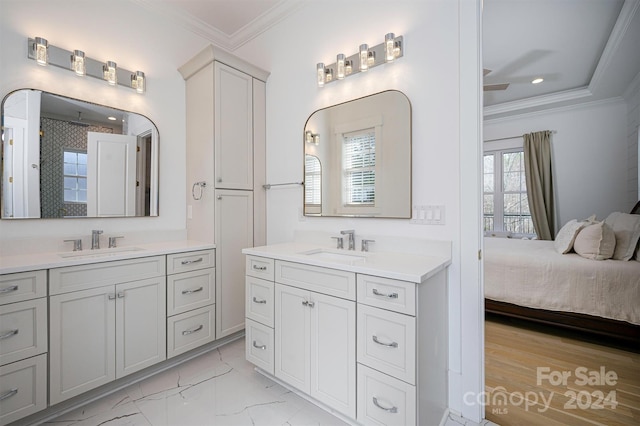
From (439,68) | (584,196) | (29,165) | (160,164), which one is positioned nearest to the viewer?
(439,68)

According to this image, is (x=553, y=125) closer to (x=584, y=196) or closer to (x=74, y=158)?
(x=584, y=196)

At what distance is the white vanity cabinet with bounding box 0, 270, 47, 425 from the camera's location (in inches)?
54.7

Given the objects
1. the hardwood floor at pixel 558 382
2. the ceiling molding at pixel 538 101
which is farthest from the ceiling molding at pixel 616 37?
the hardwood floor at pixel 558 382

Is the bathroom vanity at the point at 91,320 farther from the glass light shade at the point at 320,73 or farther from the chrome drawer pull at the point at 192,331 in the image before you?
the glass light shade at the point at 320,73

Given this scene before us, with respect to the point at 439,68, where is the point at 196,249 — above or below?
below

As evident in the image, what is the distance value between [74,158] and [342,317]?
7.43 ft

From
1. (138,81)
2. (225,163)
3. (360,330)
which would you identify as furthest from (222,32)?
(360,330)

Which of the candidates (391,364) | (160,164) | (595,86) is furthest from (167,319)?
(595,86)

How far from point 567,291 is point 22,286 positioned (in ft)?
13.2

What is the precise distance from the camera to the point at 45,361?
4.95ft

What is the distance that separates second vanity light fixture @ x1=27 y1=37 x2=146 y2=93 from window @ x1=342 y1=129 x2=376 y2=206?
187cm

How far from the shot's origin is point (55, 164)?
6.44ft

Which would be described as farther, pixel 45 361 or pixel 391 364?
pixel 45 361

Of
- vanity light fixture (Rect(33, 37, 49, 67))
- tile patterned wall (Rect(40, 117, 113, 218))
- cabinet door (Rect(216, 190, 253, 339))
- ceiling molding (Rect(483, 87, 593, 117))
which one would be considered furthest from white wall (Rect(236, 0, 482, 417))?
ceiling molding (Rect(483, 87, 593, 117))
